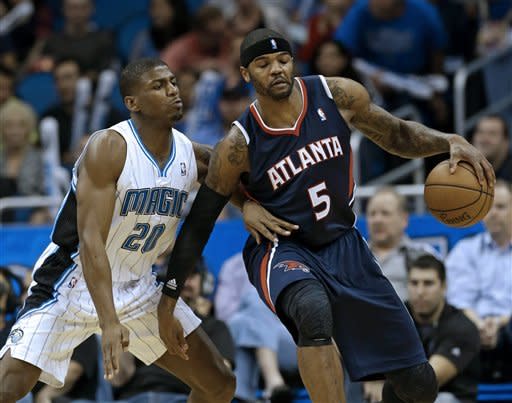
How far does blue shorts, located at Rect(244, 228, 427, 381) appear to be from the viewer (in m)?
6.66

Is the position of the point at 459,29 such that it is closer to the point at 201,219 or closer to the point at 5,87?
the point at 5,87

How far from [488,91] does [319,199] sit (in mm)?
5186

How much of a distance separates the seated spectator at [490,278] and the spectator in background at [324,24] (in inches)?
125

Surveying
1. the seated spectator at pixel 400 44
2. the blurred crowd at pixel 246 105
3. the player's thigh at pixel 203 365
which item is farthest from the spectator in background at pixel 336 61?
the player's thigh at pixel 203 365

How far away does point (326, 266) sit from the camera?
6684 millimetres

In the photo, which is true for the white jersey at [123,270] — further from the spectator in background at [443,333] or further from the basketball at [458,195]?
the spectator in background at [443,333]

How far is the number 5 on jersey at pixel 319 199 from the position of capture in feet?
21.9

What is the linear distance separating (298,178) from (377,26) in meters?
5.08

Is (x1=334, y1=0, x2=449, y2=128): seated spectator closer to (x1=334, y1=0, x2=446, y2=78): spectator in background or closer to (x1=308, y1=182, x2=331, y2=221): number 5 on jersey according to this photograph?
(x1=334, y1=0, x2=446, y2=78): spectator in background

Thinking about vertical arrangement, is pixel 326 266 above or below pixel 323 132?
below

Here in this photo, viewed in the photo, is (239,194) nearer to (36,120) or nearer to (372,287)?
(372,287)

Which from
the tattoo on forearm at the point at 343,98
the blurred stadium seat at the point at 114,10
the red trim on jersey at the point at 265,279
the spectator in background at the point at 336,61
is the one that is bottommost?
the red trim on jersey at the point at 265,279

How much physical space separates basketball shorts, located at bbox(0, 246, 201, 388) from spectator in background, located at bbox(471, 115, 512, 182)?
3.81 meters

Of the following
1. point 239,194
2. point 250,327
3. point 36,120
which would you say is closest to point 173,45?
point 36,120
